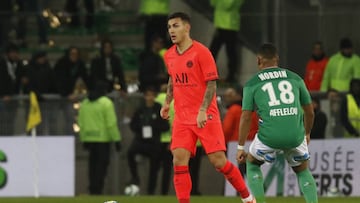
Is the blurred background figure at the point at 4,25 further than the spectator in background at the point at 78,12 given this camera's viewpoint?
No

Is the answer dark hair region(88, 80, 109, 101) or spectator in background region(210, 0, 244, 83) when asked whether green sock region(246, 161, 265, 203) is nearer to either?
dark hair region(88, 80, 109, 101)

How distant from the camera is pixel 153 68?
24.9 meters

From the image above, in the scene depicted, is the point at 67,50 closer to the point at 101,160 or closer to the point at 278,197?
the point at 101,160

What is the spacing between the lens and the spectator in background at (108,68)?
25.4 m

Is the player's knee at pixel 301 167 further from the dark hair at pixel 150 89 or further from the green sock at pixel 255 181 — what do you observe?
the dark hair at pixel 150 89

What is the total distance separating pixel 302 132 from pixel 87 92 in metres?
11.3

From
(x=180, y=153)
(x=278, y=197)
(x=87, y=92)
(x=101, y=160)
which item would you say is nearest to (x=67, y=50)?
(x=87, y=92)

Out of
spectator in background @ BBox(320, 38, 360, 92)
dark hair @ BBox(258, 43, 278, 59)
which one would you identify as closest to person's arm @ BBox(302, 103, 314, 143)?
dark hair @ BBox(258, 43, 278, 59)

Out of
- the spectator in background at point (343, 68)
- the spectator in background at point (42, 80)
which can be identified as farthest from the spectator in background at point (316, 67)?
the spectator in background at point (42, 80)

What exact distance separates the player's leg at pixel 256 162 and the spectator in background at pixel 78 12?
13276 mm

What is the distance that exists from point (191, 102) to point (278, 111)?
3.57 ft

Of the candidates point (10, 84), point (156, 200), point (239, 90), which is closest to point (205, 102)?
point (156, 200)

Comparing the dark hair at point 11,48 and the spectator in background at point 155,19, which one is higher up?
the spectator in background at point 155,19

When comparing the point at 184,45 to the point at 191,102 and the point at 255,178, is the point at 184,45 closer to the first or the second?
the point at 191,102
